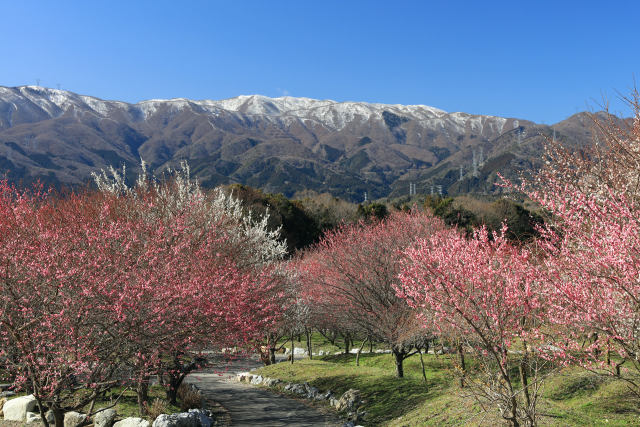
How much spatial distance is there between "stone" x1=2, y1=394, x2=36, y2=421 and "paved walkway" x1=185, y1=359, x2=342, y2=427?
15.8 ft

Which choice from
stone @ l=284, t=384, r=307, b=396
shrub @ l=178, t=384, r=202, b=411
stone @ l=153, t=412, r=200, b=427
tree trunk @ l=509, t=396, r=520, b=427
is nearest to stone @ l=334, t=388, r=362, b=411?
stone @ l=284, t=384, r=307, b=396

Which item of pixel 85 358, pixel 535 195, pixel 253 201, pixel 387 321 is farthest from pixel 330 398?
pixel 253 201

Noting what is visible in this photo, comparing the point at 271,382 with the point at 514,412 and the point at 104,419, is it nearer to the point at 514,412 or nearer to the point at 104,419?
the point at 104,419

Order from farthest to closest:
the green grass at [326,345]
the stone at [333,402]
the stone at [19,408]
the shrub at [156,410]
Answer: the green grass at [326,345], the stone at [333,402], the shrub at [156,410], the stone at [19,408]

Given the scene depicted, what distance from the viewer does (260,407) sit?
17094 millimetres

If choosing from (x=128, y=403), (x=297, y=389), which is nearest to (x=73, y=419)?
(x=128, y=403)

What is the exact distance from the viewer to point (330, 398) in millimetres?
17281

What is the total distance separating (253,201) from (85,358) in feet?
155

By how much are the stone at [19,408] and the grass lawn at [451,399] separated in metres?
9.58

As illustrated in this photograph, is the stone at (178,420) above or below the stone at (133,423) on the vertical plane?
below

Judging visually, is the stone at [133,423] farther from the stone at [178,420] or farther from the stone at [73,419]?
the stone at [73,419]

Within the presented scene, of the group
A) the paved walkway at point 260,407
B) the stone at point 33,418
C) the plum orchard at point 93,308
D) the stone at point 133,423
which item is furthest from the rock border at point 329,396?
the stone at point 33,418

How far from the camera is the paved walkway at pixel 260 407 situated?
14.9m

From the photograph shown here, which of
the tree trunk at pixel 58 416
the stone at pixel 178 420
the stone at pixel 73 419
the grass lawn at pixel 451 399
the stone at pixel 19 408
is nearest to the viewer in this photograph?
the tree trunk at pixel 58 416
